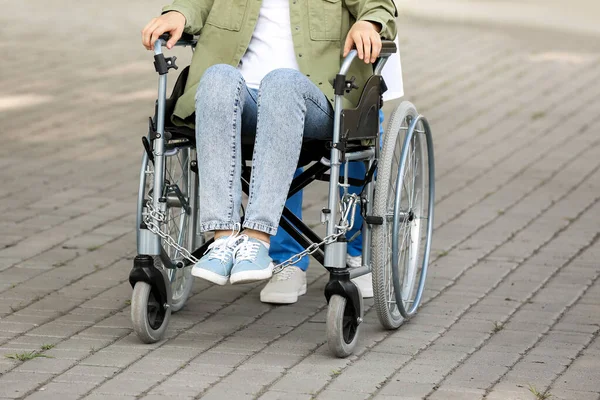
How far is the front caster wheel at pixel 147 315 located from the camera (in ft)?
12.1

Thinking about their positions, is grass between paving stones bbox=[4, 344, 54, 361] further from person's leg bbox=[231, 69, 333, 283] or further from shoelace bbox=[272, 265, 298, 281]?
shoelace bbox=[272, 265, 298, 281]

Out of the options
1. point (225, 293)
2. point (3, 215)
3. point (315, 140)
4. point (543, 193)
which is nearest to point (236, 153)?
point (315, 140)

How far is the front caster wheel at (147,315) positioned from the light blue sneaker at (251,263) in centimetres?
30

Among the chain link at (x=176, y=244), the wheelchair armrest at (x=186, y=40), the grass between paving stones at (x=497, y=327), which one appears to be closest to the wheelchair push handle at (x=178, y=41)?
the wheelchair armrest at (x=186, y=40)

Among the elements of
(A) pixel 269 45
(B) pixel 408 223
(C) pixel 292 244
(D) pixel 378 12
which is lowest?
(C) pixel 292 244

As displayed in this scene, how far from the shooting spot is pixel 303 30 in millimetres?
3975

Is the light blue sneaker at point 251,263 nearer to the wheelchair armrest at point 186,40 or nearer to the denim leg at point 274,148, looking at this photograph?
the denim leg at point 274,148

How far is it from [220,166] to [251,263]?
316mm

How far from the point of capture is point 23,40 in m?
10.3

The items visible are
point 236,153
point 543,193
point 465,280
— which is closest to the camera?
point 236,153

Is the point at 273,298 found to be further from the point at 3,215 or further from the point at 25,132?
the point at 25,132

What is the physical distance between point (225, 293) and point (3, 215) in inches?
61.0

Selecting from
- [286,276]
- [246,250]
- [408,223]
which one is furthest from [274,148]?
[286,276]

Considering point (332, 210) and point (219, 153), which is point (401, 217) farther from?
point (219, 153)
